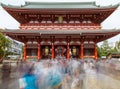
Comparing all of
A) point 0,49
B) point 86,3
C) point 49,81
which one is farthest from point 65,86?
point 0,49

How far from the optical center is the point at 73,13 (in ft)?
108

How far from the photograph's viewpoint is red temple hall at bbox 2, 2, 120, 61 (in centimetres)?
3253

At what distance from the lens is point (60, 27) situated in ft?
110

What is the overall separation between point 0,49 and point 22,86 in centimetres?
4944

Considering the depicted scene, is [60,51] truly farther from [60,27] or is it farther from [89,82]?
[89,82]

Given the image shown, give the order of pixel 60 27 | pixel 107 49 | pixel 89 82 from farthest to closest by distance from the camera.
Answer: pixel 107 49
pixel 60 27
pixel 89 82

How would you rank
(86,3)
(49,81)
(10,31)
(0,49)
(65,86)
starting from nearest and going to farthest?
(49,81) < (65,86) < (10,31) < (86,3) < (0,49)

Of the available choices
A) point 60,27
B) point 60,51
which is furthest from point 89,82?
point 60,51

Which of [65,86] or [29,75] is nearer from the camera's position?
[29,75]

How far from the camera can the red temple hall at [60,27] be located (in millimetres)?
32531

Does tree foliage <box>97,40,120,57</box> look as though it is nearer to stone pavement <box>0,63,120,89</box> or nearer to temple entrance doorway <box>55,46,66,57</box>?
temple entrance doorway <box>55,46,66,57</box>

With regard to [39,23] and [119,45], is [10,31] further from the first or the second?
[119,45]

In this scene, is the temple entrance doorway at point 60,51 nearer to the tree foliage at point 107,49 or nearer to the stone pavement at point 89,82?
the stone pavement at point 89,82

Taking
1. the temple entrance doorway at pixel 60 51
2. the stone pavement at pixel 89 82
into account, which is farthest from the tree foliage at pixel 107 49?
the stone pavement at pixel 89 82
